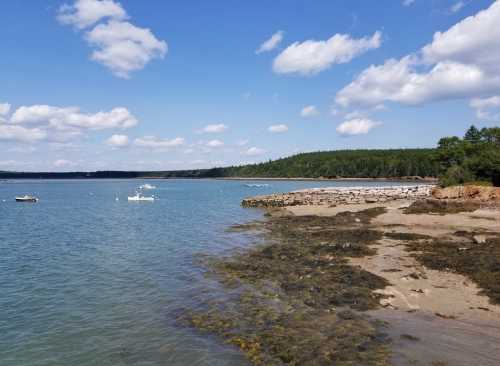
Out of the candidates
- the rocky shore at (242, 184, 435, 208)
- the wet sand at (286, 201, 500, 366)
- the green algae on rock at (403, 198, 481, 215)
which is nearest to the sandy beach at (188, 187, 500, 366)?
the wet sand at (286, 201, 500, 366)

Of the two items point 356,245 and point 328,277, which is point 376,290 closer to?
point 328,277

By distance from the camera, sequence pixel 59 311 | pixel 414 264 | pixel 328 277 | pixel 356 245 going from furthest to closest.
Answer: pixel 356 245 → pixel 414 264 → pixel 328 277 → pixel 59 311

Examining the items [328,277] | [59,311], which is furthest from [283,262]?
[59,311]

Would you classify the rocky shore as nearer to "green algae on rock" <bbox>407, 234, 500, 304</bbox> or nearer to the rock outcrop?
the rock outcrop

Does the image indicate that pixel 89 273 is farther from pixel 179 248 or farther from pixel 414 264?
pixel 414 264

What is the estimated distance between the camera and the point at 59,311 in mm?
15672

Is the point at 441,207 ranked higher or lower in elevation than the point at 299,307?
higher

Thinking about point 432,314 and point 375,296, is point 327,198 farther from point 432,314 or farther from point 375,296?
point 432,314

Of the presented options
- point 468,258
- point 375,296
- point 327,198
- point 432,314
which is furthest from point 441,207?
point 432,314

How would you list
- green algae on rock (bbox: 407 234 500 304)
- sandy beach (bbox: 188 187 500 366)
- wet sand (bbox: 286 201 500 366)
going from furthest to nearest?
1. green algae on rock (bbox: 407 234 500 304)
2. sandy beach (bbox: 188 187 500 366)
3. wet sand (bbox: 286 201 500 366)

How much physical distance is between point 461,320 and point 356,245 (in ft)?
41.7

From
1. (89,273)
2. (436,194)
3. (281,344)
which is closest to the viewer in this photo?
(281,344)

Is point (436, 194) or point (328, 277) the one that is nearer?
point (328, 277)

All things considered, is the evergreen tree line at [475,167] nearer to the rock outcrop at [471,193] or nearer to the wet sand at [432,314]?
the rock outcrop at [471,193]
